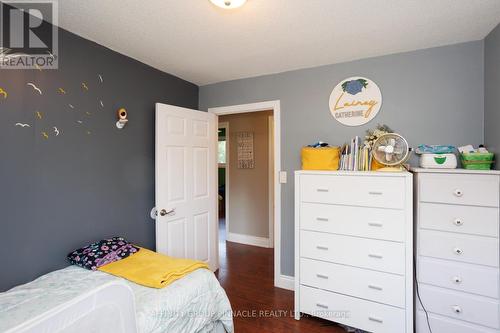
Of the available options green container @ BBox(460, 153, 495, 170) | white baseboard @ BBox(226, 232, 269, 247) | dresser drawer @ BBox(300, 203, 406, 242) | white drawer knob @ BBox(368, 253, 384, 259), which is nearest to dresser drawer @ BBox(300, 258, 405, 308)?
white drawer knob @ BBox(368, 253, 384, 259)

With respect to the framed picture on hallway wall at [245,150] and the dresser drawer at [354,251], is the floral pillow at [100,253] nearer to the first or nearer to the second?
the dresser drawer at [354,251]

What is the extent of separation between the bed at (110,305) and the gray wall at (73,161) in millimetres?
276

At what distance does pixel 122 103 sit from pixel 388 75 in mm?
2417

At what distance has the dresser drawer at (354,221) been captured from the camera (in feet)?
6.05

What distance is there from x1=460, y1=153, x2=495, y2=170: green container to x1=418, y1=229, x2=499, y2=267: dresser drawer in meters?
0.50

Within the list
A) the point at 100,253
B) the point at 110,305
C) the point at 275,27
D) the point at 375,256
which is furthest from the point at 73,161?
the point at 375,256

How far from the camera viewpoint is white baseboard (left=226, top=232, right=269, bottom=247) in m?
4.06

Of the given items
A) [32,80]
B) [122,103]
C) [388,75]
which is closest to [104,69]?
[122,103]

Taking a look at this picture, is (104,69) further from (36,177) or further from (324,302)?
(324,302)

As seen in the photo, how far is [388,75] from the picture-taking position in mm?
2252

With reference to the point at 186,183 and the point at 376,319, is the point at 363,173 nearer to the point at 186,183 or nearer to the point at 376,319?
the point at 376,319

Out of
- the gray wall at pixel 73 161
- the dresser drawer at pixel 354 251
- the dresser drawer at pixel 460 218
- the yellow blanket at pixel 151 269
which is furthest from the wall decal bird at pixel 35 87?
the dresser drawer at pixel 460 218

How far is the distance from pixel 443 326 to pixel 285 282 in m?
1.38

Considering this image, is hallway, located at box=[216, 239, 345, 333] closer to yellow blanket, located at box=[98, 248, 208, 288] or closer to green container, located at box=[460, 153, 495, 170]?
yellow blanket, located at box=[98, 248, 208, 288]
